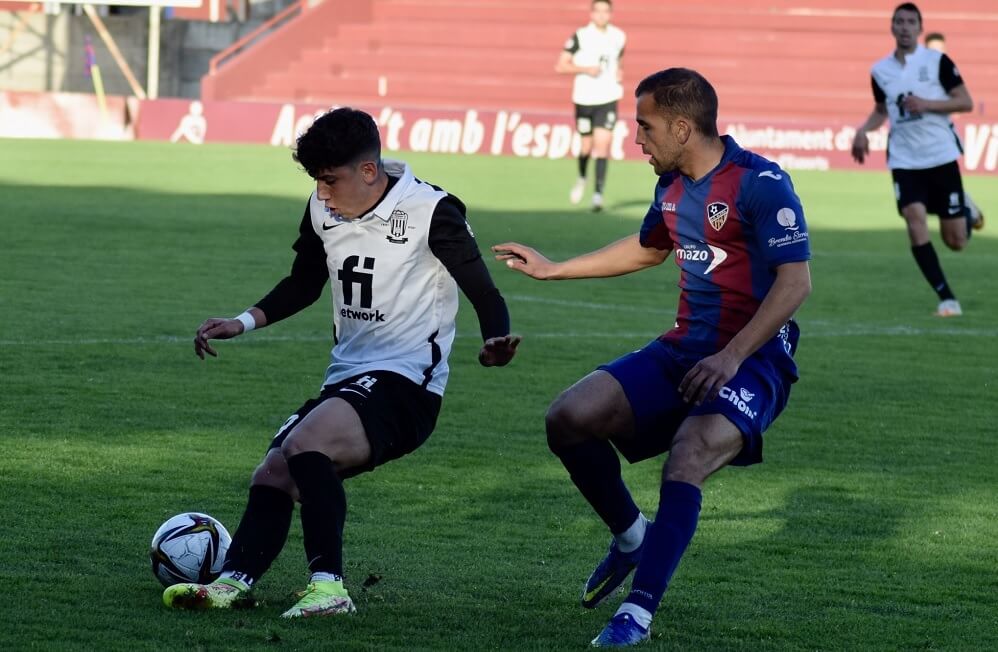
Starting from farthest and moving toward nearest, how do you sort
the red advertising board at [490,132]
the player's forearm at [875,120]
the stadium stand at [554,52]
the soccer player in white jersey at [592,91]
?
the stadium stand at [554,52] → the red advertising board at [490,132] → the soccer player in white jersey at [592,91] → the player's forearm at [875,120]

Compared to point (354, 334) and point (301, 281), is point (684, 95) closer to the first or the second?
point (354, 334)

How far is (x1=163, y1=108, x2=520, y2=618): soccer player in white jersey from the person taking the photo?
450cm

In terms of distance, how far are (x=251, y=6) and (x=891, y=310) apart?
30.4 metres

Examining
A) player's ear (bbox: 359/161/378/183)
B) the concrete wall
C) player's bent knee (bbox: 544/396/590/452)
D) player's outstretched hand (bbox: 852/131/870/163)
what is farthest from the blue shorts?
the concrete wall

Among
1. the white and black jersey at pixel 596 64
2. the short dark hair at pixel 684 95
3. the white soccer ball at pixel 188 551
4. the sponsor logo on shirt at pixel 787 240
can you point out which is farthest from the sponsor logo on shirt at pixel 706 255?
the white and black jersey at pixel 596 64

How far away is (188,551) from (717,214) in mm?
1726

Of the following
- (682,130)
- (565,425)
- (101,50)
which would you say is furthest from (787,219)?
(101,50)

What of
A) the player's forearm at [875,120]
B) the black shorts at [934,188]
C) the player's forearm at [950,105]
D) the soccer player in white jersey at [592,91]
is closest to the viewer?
the player's forearm at [950,105]

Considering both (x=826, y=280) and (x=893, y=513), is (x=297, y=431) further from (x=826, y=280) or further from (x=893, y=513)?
(x=826, y=280)

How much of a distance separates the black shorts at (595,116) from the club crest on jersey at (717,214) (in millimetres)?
15735

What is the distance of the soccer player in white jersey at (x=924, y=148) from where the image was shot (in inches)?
467

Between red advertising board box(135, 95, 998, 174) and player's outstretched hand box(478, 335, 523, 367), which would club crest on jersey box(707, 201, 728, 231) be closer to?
player's outstretched hand box(478, 335, 523, 367)

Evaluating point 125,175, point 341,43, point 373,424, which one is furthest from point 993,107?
point 373,424

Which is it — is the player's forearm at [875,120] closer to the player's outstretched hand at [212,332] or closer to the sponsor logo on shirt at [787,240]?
the sponsor logo on shirt at [787,240]
